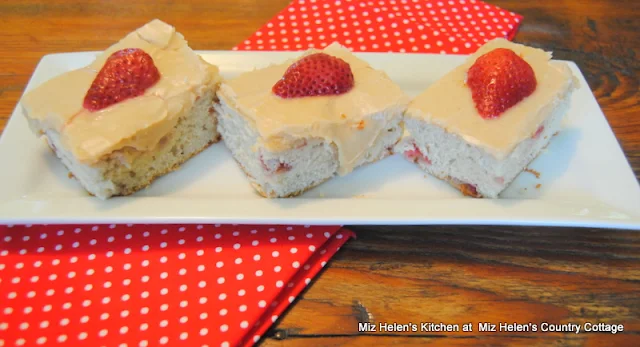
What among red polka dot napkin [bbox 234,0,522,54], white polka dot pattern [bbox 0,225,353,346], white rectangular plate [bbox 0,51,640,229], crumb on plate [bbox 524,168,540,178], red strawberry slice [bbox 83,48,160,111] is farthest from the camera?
red polka dot napkin [bbox 234,0,522,54]

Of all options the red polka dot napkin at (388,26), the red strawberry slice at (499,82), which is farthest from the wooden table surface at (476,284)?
the red polka dot napkin at (388,26)

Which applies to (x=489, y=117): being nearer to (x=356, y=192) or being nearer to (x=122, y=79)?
(x=356, y=192)

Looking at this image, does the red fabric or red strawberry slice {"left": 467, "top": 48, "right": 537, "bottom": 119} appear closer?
the red fabric

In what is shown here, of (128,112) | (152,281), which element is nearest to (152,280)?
(152,281)

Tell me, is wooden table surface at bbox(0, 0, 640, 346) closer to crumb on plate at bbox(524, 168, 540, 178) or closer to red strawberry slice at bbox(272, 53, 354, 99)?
crumb on plate at bbox(524, 168, 540, 178)

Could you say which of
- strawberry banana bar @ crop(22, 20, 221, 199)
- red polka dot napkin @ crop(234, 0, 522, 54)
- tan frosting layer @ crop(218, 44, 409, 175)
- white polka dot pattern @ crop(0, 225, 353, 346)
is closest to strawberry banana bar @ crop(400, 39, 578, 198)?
tan frosting layer @ crop(218, 44, 409, 175)

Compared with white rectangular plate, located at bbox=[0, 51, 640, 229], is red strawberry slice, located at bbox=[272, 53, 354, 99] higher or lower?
higher
